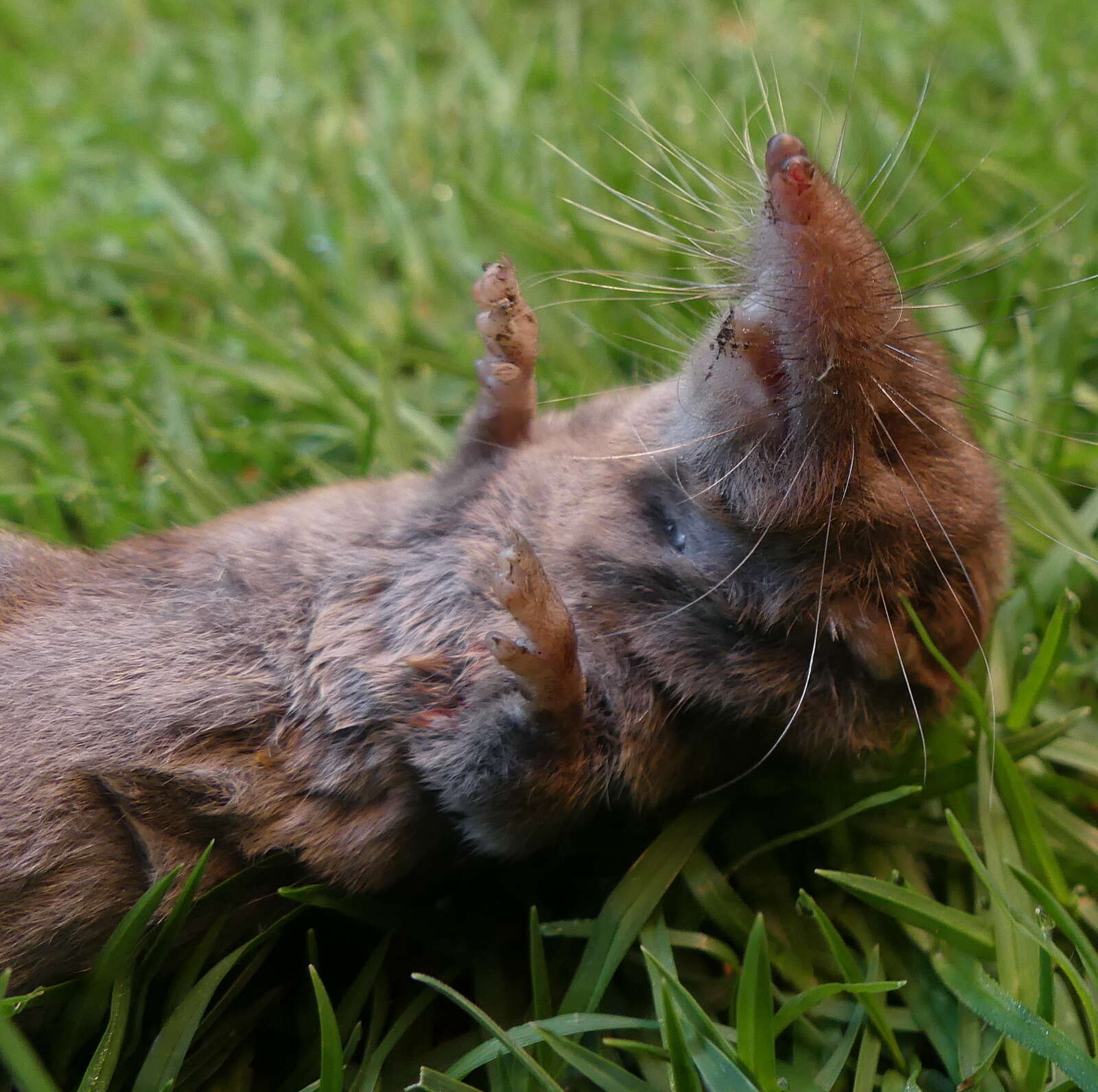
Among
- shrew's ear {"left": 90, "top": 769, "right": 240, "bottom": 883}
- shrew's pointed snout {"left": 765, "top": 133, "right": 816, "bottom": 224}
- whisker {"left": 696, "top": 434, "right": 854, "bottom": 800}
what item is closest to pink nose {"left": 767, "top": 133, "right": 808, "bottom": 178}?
shrew's pointed snout {"left": 765, "top": 133, "right": 816, "bottom": 224}

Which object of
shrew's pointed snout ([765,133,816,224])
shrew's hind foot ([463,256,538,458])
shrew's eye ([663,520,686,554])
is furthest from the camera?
shrew's hind foot ([463,256,538,458])

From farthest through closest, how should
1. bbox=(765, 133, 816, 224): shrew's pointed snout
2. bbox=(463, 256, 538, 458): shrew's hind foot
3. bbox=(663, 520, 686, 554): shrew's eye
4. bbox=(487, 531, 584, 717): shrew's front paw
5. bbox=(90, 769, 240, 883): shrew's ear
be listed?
bbox=(463, 256, 538, 458): shrew's hind foot, bbox=(663, 520, 686, 554): shrew's eye, bbox=(90, 769, 240, 883): shrew's ear, bbox=(487, 531, 584, 717): shrew's front paw, bbox=(765, 133, 816, 224): shrew's pointed snout

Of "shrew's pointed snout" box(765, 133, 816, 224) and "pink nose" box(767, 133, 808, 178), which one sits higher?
"pink nose" box(767, 133, 808, 178)

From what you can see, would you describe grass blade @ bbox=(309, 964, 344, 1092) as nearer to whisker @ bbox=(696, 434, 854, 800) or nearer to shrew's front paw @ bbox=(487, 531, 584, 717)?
shrew's front paw @ bbox=(487, 531, 584, 717)

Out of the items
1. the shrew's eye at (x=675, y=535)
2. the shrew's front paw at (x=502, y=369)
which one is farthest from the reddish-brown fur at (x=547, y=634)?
the shrew's front paw at (x=502, y=369)

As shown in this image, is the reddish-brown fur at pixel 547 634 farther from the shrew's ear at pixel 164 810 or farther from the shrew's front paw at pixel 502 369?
the shrew's front paw at pixel 502 369

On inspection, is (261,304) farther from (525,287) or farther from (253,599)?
(253,599)

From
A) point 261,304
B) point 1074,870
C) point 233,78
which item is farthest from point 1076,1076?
point 233,78
